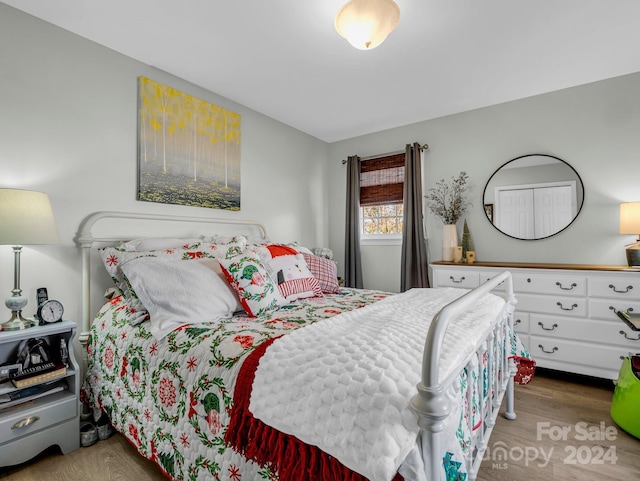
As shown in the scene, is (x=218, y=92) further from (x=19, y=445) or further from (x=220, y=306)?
(x=19, y=445)

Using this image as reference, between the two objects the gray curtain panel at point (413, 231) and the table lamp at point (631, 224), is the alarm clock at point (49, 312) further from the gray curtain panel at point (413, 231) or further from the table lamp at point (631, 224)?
the table lamp at point (631, 224)

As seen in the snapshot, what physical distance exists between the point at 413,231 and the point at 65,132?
9.75 feet

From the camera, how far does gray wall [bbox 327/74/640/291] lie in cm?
258

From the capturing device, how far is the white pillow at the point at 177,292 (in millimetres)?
1520

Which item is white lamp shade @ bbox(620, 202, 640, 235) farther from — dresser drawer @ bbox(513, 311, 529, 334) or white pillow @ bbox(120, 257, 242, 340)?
white pillow @ bbox(120, 257, 242, 340)

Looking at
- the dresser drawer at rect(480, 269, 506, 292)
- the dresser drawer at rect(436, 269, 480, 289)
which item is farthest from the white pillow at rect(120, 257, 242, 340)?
the dresser drawer at rect(480, 269, 506, 292)

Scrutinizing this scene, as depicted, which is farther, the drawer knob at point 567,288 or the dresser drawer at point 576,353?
the drawer knob at point 567,288

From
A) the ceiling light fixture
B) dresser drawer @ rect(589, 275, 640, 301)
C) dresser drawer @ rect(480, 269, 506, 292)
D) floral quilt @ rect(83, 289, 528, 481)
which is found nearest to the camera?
floral quilt @ rect(83, 289, 528, 481)

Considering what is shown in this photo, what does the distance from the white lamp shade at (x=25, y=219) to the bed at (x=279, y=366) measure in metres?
0.34

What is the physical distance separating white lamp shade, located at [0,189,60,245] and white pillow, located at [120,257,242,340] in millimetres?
395

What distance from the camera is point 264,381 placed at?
0.99 meters

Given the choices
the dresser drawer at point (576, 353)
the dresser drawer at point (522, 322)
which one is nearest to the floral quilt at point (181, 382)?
the dresser drawer at point (522, 322)

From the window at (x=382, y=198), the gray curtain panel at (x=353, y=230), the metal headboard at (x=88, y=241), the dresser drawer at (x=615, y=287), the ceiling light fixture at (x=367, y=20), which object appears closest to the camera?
the ceiling light fixture at (x=367, y=20)

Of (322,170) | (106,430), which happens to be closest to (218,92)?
(322,170)
